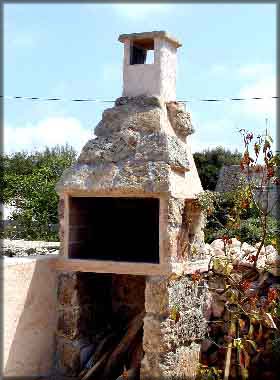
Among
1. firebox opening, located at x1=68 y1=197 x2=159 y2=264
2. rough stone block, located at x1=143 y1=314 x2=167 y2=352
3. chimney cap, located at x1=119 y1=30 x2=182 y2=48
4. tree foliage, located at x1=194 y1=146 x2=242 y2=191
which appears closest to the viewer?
rough stone block, located at x1=143 y1=314 x2=167 y2=352

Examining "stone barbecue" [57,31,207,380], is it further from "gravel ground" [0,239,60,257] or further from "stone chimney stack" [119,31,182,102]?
"gravel ground" [0,239,60,257]

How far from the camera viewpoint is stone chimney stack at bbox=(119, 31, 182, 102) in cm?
805

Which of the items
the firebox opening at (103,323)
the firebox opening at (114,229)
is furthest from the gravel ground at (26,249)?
the firebox opening at (103,323)

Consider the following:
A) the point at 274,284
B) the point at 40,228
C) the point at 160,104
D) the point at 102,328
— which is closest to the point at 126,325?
the point at 102,328

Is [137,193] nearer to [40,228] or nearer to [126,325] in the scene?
[126,325]

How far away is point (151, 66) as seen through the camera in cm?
810

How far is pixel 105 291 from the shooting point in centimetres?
895

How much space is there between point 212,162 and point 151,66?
21110 millimetres

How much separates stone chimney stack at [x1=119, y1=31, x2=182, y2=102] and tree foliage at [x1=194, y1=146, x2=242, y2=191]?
1922 cm

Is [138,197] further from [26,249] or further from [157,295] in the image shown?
[26,249]

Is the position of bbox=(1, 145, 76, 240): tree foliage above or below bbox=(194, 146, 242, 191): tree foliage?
below

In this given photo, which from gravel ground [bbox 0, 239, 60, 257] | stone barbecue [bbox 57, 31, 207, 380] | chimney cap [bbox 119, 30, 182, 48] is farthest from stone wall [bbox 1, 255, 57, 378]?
chimney cap [bbox 119, 30, 182, 48]

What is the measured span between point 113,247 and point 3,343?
9.79 ft

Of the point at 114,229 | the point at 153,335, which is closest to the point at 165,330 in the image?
the point at 153,335
